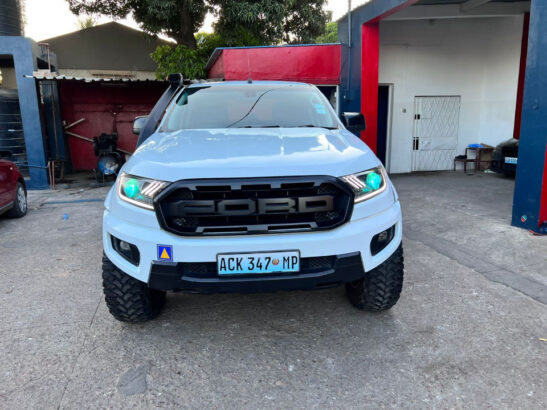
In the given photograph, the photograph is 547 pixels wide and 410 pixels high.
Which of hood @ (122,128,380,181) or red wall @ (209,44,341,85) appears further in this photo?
red wall @ (209,44,341,85)

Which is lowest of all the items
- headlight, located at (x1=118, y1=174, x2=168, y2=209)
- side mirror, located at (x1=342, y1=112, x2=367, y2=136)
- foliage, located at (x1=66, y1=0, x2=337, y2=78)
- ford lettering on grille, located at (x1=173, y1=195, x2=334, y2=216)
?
ford lettering on grille, located at (x1=173, y1=195, x2=334, y2=216)

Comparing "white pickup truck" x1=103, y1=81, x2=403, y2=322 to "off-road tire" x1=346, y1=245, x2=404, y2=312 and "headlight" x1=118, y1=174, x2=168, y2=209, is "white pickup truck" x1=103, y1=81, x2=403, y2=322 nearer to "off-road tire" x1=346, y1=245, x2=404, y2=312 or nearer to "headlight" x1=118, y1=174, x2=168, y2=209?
"headlight" x1=118, y1=174, x2=168, y2=209

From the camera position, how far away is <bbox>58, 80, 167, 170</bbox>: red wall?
12.7 metres

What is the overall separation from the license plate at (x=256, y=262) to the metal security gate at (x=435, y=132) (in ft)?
30.4

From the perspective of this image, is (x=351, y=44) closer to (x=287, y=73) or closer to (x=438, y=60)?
(x=287, y=73)

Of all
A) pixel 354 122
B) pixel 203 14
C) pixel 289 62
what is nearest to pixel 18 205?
pixel 354 122

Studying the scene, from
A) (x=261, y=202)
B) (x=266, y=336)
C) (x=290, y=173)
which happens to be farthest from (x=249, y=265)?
(x=266, y=336)

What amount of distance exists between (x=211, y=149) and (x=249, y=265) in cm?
84

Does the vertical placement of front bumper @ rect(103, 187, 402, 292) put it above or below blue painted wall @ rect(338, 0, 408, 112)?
below

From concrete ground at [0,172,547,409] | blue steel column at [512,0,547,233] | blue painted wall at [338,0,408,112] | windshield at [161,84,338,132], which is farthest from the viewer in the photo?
blue painted wall at [338,0,408,112]

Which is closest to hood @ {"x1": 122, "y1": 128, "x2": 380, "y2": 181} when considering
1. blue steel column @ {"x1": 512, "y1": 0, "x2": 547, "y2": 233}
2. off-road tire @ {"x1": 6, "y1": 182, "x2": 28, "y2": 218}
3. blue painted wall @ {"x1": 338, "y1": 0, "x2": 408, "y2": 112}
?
blue steel column @ {"x1": 512, "y1": 0, "x2": 547, "y2": 233}

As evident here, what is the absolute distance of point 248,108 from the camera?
3721mm

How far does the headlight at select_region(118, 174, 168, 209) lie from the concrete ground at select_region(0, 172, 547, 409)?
1.01 meters

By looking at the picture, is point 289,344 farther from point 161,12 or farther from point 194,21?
point 194,21
